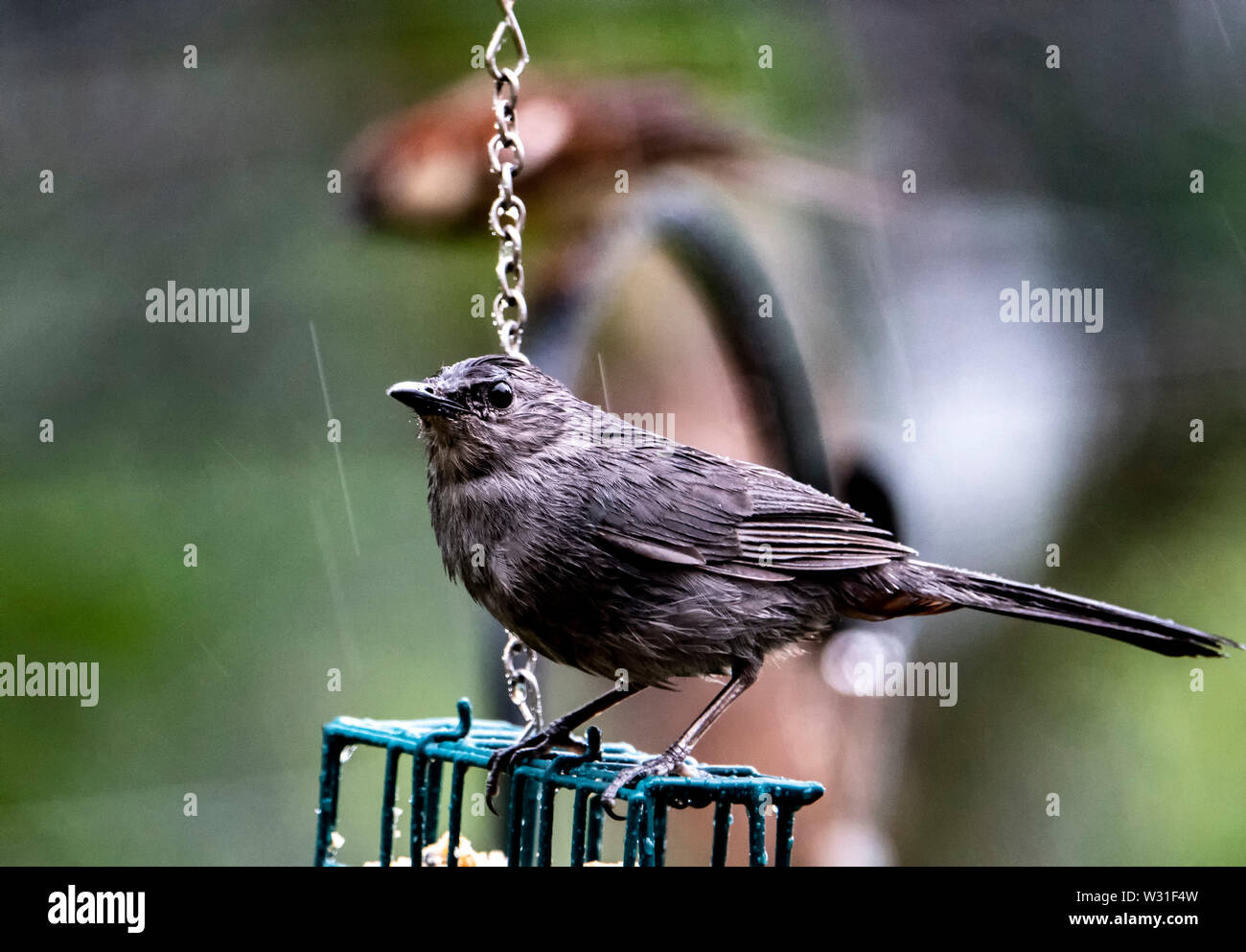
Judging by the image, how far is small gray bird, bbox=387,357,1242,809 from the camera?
409cm

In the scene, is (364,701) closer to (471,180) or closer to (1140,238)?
(471,180)

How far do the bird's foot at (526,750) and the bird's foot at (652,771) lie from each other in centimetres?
30

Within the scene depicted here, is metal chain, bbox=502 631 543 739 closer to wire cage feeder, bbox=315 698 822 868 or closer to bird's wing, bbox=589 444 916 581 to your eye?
wire cage feeder, bbox=315 698 822 868

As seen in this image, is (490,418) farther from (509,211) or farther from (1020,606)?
(1020,606)

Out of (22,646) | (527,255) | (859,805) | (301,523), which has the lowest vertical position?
(859,805)

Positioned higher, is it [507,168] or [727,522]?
[507,168]

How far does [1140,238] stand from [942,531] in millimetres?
2567

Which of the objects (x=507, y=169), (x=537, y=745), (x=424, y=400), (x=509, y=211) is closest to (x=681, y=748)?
(x=537, y=745)

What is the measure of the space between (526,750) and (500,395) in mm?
1141

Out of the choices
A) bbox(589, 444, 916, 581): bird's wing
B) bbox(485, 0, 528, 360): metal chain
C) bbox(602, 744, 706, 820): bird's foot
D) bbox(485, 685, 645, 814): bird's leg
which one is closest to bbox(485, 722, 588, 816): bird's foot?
bbox(485, 685, 645, 814): bird's leg

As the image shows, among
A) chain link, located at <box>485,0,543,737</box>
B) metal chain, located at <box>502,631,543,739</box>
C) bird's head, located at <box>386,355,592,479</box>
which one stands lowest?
metal chain, located at <box>502,631,543,739</box>

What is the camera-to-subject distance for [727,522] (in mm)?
4410

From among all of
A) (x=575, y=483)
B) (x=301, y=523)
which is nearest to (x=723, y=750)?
(x=575, y=483)

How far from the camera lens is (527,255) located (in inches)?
289
